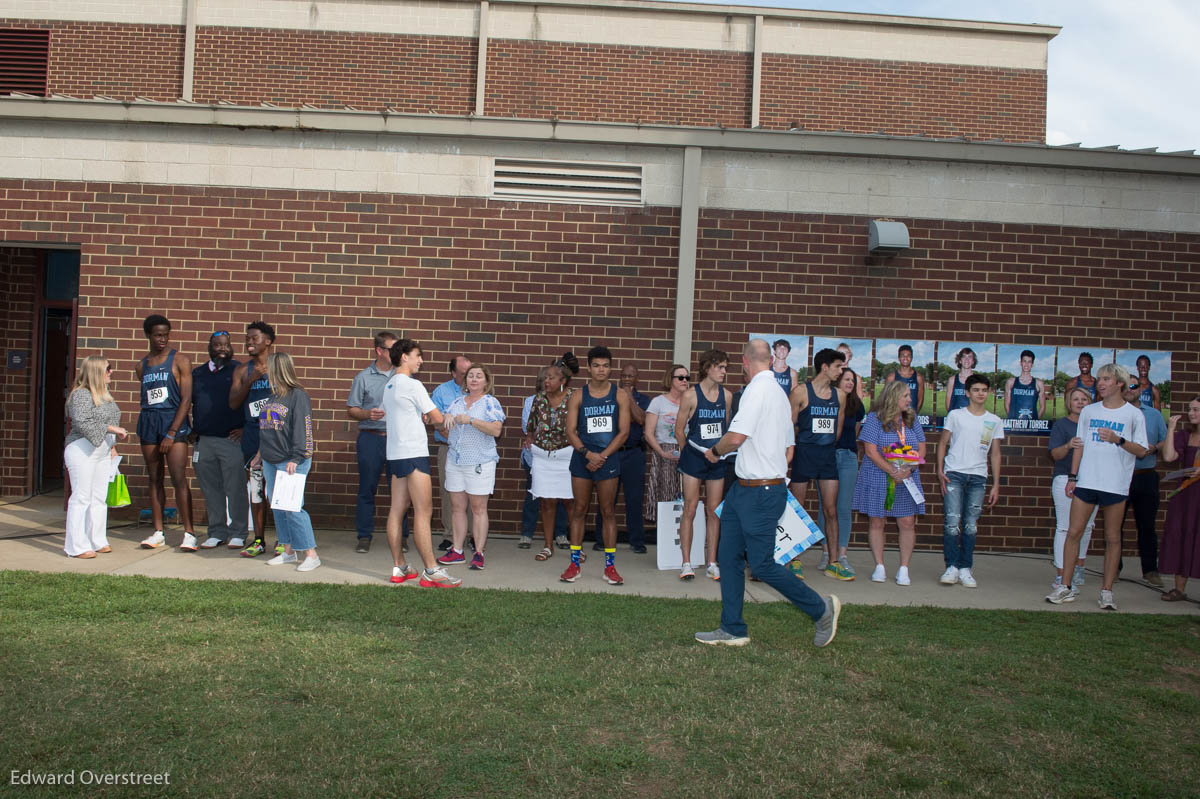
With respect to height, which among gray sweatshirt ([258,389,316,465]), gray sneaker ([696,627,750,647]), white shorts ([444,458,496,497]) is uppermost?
gray sweatshirt ([258,389,316,465])

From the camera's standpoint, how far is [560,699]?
4801 mm

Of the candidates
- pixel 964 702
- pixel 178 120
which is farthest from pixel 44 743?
pixel 178 120

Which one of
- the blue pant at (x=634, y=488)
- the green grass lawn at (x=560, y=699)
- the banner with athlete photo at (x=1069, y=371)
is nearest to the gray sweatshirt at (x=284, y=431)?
the green grass lawn at (x=560, y=699)

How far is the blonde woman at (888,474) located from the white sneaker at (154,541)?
22.0 ft

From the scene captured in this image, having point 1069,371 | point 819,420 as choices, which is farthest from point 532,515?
point 1069,371

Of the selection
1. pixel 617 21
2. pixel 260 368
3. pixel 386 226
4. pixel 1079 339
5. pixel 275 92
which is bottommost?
pixel 260 368

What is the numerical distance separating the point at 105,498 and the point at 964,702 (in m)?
7.45

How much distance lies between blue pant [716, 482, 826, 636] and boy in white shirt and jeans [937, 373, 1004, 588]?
311 centimetres

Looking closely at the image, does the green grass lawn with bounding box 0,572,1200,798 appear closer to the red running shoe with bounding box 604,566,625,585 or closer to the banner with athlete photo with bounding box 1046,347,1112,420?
the red running shoe with bounding box 604,566,625,585

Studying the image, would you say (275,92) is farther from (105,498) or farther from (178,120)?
(105,498)

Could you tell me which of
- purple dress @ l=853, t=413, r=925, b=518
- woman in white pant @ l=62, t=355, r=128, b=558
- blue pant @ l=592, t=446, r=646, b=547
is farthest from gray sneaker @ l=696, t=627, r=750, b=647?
woman in white pant @ l=62, t=355, r=128, b=558

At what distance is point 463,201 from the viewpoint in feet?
33.1

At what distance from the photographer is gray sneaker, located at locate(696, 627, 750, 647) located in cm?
592

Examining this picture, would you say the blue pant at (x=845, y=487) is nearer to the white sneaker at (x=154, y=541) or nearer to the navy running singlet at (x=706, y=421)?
the navy running singlet at (x=706, y=421)
